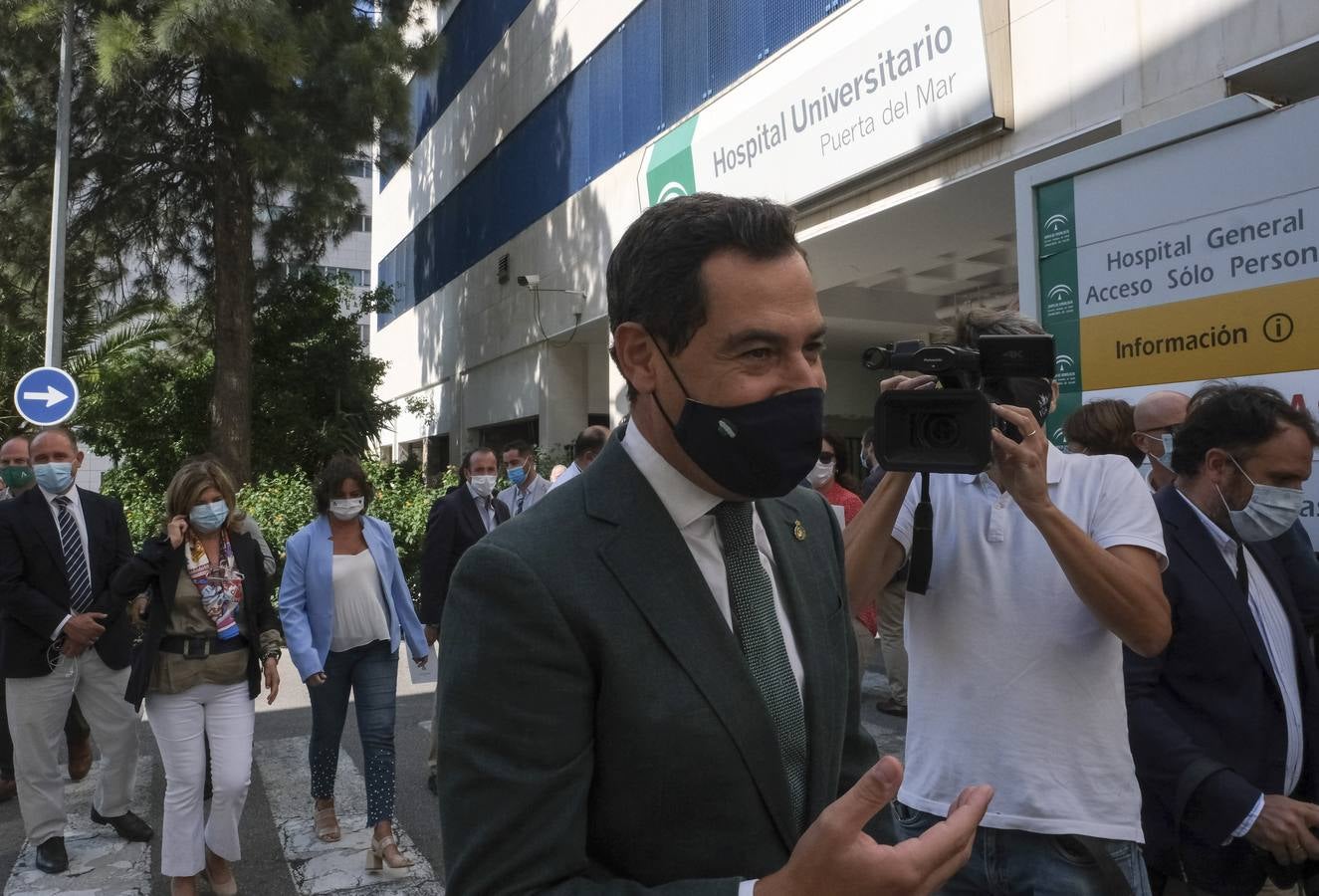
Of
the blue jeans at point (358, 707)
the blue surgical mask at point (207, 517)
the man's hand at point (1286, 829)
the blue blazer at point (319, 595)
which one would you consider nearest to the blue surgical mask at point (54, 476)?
the blue surgical mask at point (207, 517)

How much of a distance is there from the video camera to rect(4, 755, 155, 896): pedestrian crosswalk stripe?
4157mm

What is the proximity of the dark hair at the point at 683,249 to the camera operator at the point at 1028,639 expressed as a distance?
95cm

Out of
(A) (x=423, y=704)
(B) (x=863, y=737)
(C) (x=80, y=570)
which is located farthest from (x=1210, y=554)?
(A) (x=423, y=704)

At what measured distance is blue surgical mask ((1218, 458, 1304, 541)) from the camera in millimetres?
2959

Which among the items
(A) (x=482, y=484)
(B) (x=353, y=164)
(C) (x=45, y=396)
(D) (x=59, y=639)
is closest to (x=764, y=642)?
(D) (x=59, y=639)

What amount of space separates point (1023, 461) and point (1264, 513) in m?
1.29

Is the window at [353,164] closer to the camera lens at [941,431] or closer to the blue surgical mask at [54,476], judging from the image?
the blue surgical mask at [54,476]

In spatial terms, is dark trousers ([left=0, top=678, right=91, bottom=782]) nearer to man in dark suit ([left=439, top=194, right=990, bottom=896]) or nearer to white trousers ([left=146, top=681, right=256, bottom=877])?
white trousers ([left=146, top=681, right=256, bottom=877])

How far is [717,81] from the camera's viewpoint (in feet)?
40.7

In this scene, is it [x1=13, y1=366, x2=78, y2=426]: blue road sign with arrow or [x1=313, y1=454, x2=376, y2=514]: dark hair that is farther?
[x1=13, y1=366, x2=78, y2=426]: blue road sign with arrow

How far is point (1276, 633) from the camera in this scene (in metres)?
2.76

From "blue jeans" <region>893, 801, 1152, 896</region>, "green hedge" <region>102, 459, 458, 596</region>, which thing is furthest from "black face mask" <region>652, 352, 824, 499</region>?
"green hedge" <region>102, 459, 458, 596</region>

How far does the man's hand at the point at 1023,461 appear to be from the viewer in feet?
7.05

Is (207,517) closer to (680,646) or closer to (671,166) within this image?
(680,646)
